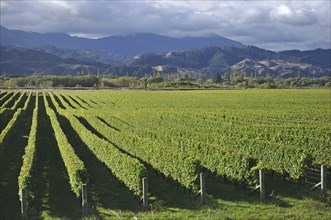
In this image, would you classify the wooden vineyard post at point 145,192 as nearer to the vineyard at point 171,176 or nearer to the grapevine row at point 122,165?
the vineyard at point 171,176

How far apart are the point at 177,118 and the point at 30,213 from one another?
78.6 feet

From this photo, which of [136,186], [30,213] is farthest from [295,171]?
[30,213]

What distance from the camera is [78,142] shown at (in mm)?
31938

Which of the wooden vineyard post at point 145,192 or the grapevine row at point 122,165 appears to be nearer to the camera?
the wooden vineyard post at point 145,192

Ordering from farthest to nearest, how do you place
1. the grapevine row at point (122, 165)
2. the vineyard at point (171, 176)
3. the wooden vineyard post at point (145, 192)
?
the grapevine row at point (122, 165) < the vineyard at point (171, 176) < the wooden vineyard post at point (145, 192)

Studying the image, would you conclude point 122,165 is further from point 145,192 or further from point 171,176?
point 145,192

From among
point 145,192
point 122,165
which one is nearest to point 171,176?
point 122,165

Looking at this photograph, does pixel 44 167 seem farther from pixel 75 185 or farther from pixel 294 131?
pixel 294 131

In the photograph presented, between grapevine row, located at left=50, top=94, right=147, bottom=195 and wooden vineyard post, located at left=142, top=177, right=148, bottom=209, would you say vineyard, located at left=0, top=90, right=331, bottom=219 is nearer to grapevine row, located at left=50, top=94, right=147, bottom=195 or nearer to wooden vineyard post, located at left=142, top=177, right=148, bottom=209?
grapevine row, located at left=50, top=94, right=147, bottom=195

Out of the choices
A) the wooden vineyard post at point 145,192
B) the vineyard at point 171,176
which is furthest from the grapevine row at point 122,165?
the wooden vineyard post at point 145,192

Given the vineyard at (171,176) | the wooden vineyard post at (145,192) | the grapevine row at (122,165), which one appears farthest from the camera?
Result: the grapevine row at (122,165)

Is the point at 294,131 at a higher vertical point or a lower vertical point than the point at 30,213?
higher

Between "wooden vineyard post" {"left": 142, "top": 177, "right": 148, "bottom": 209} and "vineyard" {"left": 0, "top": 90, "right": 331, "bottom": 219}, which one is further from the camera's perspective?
"vineyard" {"left": 0, "top": 90, "right": 331, "bottom": 219}

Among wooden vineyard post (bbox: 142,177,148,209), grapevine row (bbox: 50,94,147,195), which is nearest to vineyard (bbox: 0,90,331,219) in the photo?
grapevine row (bbox: 50,94,147,195)
